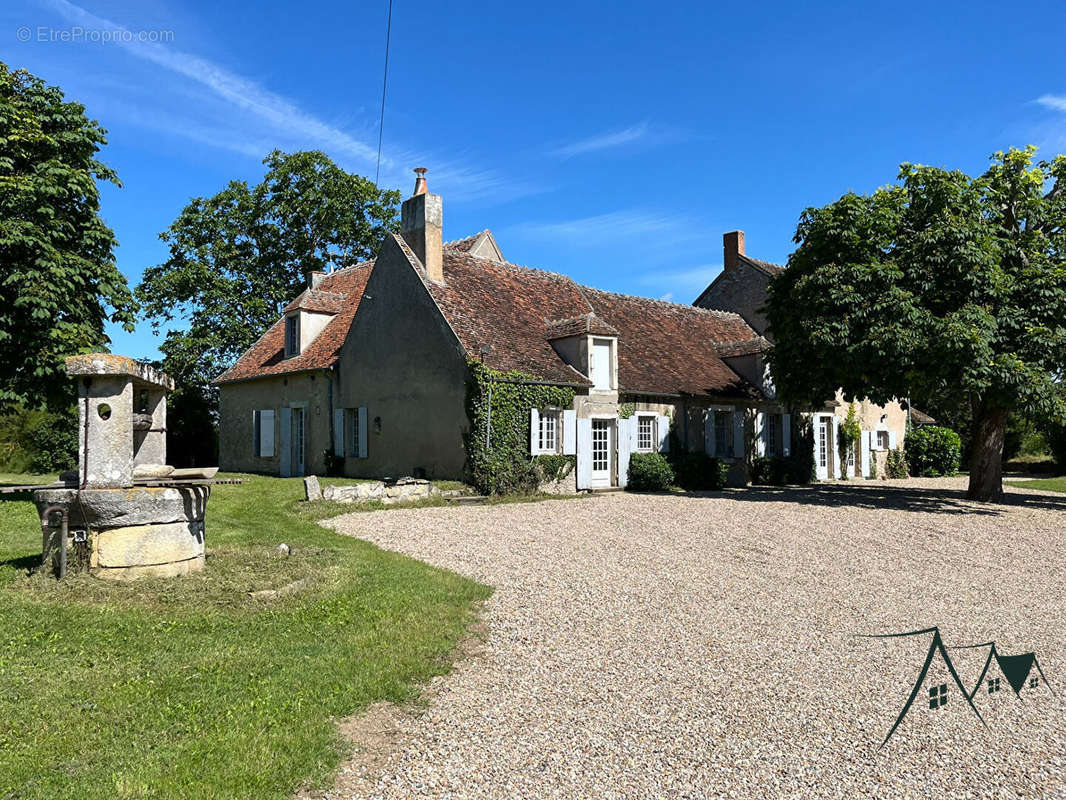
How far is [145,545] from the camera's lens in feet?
25.1

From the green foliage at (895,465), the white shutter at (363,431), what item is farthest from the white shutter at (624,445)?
the green foliage at (895,465)

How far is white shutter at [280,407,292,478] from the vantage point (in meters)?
23.5

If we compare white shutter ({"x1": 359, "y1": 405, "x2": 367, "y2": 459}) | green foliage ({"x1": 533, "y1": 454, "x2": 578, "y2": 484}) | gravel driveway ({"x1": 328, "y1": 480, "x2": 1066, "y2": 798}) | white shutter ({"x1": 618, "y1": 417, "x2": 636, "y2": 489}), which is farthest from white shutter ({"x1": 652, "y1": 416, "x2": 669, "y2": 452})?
gravel driveway ({"x1": 328, "y1": 480, "x2": 1066, "y2": 798})

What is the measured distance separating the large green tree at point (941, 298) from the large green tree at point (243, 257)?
19.8 m

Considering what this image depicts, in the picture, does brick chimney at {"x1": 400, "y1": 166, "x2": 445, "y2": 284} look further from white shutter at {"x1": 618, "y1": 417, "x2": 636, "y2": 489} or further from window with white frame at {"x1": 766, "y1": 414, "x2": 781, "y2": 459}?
window with white frame at {"x1": 766, "y1": 414, "x2": 781, "y2": 459}

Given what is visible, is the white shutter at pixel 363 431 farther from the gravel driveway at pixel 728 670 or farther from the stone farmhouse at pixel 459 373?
the gravel driveway at pixel 728 670

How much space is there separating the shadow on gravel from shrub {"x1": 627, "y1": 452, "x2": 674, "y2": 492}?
3.09 ft

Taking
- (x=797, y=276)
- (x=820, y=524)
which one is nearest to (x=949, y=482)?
(x=797, y=276)

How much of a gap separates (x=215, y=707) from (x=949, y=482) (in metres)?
25.7

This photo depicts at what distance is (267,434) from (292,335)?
3.19 m

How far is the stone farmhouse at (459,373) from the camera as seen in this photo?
63.2 feet

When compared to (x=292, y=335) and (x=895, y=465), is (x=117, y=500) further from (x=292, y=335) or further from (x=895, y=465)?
(x=895, y=465)

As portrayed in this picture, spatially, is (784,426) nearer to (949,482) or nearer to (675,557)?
(949,482)

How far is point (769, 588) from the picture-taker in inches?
336
